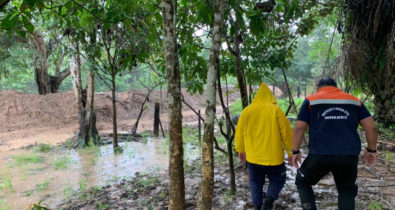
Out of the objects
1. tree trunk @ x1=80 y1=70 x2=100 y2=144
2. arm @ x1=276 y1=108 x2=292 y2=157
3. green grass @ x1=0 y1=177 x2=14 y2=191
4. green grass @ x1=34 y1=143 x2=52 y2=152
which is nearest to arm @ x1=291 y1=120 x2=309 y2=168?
arm @ x1=276 y1=108 x2=292 y2=157

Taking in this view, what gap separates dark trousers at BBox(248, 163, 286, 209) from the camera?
10.3 ft

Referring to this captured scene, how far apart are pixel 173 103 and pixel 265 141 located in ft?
3.73

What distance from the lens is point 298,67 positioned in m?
29.5

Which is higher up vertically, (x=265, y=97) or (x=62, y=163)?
(x=265, y=97)

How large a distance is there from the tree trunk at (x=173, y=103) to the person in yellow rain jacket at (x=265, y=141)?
94 centimetres

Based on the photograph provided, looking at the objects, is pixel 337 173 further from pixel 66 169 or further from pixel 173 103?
pixel 66 169

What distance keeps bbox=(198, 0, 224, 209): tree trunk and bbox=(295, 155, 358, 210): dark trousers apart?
961 millimetres

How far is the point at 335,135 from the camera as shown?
2689 millimetres

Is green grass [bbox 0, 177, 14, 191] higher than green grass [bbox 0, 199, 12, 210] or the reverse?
higher

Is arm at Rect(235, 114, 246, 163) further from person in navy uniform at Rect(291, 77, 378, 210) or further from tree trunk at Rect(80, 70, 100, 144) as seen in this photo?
tree trunk at Rect(80, 70, 100, 144)

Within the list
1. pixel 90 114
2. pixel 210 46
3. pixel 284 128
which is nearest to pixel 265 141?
pixel 284 128

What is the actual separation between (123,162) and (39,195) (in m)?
2.35

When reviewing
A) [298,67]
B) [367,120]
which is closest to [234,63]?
[367,120]

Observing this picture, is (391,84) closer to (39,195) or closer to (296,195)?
(296,195)
